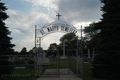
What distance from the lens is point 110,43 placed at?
952 cm

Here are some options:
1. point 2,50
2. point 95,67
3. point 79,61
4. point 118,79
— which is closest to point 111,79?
point 118,79

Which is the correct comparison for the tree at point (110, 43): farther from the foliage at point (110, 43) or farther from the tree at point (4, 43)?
the tree at point (4, 43)

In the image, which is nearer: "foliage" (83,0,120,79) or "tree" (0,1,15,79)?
"tree" (0,1,15,79)

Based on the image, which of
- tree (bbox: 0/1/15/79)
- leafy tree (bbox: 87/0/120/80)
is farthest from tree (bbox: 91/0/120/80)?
tree (bbox: 0/1/15/79)

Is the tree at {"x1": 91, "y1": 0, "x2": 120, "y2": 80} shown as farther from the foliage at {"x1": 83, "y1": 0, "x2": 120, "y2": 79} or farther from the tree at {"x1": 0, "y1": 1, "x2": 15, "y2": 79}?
the tree at {"x1": 0, "y1": 1, "x2": 15, "y2": 79}

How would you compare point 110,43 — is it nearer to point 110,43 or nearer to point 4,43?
point 110,43

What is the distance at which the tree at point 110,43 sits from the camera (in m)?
9.35

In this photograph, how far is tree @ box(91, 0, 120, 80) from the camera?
9352 millimetres

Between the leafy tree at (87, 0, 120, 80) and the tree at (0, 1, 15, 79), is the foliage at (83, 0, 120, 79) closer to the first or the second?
the leafy tree at (87, 0, 120, 80)

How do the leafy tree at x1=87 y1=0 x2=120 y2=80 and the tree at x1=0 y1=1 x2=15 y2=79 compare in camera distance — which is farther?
the leafy tree at x1=87 y1=0 x2=120 y2=80

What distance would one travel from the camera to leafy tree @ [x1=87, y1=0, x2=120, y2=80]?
30.7 feet

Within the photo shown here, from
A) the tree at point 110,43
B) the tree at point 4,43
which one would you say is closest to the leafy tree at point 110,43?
the tree at point 110,43

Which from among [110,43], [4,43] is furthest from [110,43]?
[4,43]

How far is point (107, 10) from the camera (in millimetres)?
10258
